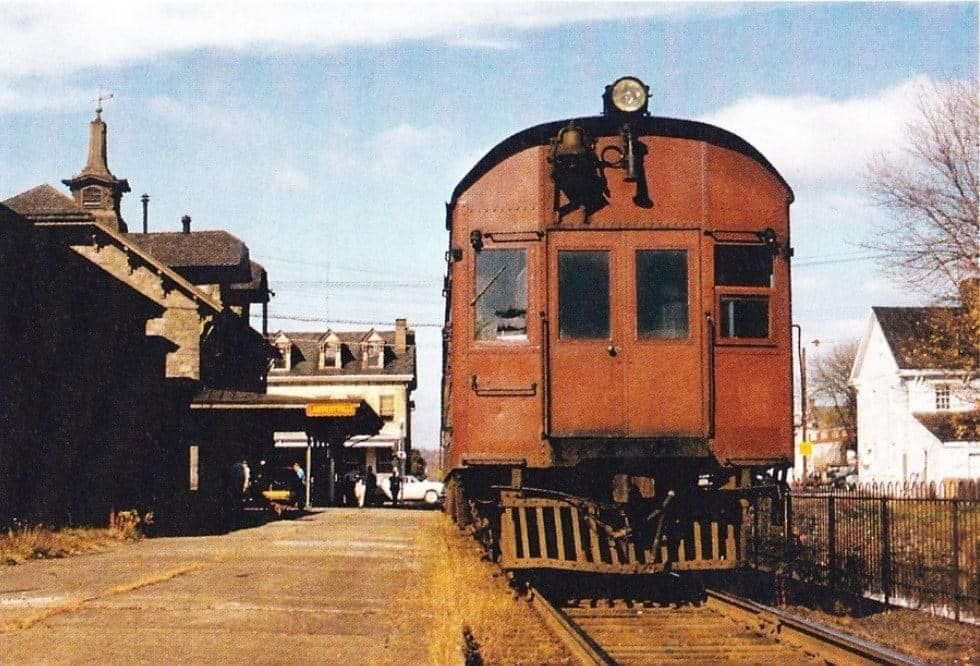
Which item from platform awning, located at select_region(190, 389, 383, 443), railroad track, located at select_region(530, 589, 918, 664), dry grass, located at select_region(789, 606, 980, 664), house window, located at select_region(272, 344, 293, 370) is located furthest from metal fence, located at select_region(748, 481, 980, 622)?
house window, located at select_region(272, 344, 293, 370)

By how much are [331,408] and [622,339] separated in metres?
16.4

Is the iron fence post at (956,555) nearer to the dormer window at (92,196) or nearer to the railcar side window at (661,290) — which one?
the railcar side window at (661,290)

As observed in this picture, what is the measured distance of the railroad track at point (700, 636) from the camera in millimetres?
8156

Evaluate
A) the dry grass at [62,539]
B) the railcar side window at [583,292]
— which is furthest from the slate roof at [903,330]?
the railcar side window at [583,292]

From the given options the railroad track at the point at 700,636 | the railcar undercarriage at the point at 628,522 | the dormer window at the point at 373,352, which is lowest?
the railroad track at the point at 700,636

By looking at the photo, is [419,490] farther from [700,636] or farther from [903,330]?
[700,636]

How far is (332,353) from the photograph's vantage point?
66.9m

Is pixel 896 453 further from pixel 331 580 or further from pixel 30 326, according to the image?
pixel 331 580

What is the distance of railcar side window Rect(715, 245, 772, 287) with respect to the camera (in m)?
10.7

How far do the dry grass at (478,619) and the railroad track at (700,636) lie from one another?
7.9 inches

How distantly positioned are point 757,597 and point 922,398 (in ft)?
150

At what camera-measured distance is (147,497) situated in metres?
26.0

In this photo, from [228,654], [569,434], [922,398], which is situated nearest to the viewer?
[228,654]

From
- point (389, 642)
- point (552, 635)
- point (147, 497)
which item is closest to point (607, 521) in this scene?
point (552, 635)
